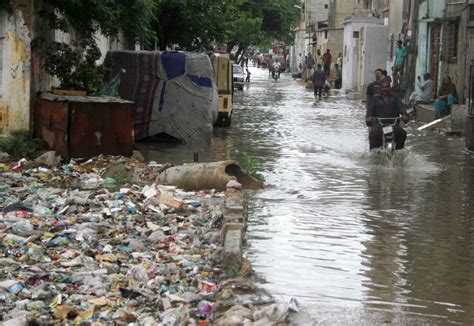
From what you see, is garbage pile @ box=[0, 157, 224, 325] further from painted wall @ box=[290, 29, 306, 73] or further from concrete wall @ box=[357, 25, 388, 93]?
painted wall @ box=[290, 29, 306, 73]

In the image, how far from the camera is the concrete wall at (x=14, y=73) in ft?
49.1

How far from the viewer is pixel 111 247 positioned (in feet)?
28.0

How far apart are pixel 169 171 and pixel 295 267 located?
14.6ft

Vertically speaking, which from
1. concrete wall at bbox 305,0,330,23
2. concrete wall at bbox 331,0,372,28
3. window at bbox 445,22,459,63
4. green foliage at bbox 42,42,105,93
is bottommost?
green foliage at bbox 42,42,105,93

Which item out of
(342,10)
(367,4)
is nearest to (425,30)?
(367,4)

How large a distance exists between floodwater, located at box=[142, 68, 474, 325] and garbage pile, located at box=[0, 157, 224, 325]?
63cm

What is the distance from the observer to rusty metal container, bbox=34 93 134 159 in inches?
551

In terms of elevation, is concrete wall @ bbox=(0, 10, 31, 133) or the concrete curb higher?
concrete wall @ bbox=(0, 10, 31, 133)

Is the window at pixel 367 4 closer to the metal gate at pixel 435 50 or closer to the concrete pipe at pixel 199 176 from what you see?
the metal gate at pixel 435 50

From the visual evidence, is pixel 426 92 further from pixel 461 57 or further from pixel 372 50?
pixel 372 50

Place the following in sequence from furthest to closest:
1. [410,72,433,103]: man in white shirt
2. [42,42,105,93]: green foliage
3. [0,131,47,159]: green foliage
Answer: [410,72,433,103]: man in white shirt
[42,42,105,93]: green foliage
[0,131,47,159]: green foliage

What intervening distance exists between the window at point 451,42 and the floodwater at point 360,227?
23.1ft

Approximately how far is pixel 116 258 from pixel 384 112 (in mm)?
8772

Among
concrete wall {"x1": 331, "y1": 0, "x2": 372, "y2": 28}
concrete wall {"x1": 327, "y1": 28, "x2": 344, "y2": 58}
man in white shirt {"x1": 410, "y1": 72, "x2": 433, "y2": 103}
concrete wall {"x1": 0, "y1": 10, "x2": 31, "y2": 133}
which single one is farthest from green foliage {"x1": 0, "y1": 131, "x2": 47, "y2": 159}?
concrete wall {"x1": 331, "y1": 0, "x2": 372, "y2": 28}
